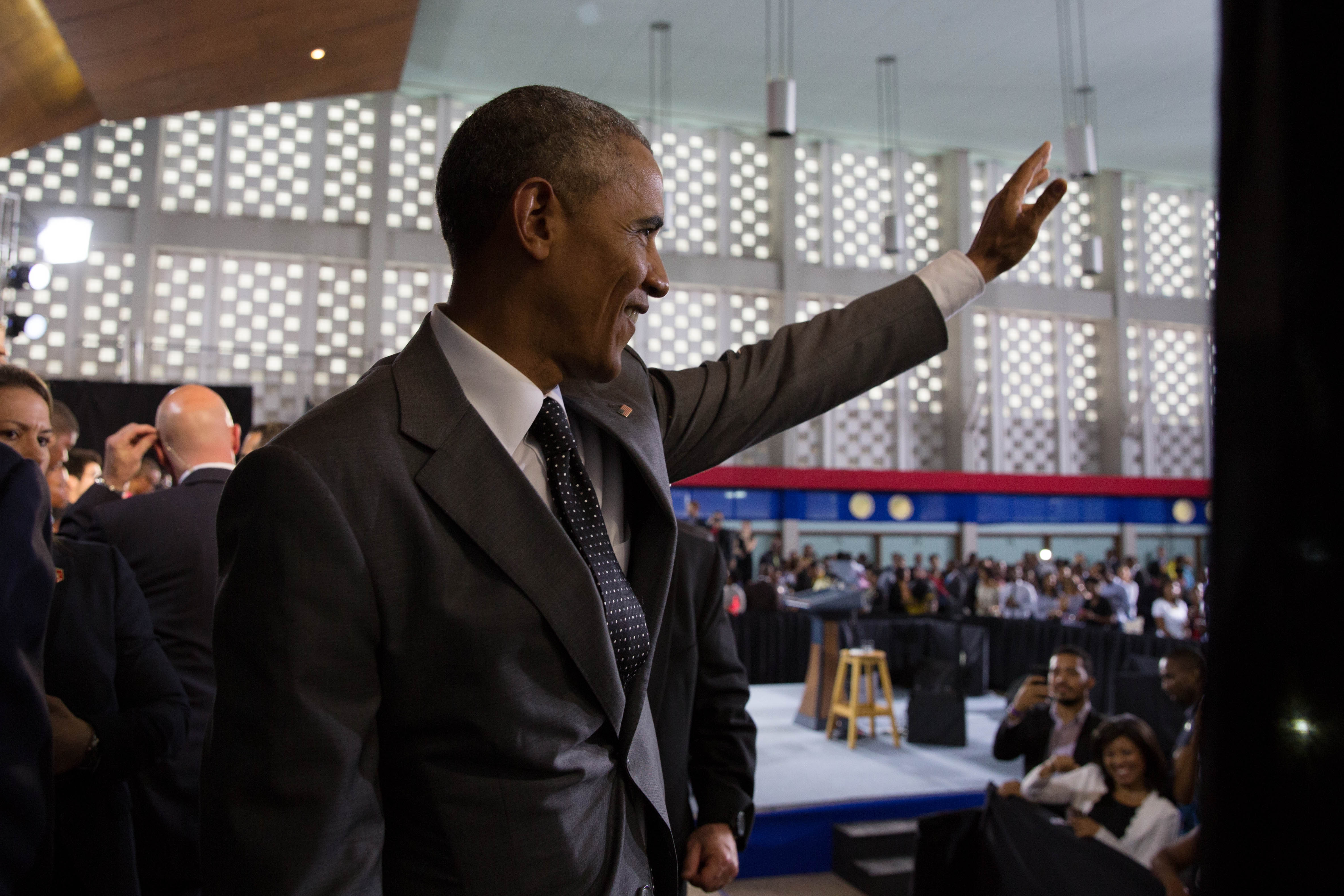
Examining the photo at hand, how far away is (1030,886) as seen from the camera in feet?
10.8

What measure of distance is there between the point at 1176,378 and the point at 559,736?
64.6 ft

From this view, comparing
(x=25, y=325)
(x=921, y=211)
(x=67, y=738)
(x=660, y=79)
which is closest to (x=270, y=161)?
(x=660, y=79)

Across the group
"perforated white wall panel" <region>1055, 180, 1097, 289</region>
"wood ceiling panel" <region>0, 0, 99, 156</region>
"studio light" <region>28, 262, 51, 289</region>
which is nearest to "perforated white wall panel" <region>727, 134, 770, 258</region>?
"perforated white wall panel" <region>1055, 180, 1097, 289</region>

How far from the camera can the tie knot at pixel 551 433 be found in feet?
3.57

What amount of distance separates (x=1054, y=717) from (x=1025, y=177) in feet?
13.3

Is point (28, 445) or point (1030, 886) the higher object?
point (28, 445)

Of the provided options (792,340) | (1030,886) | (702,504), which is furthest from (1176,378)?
(792,340)

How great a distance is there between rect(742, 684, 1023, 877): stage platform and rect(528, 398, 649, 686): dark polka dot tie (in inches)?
158

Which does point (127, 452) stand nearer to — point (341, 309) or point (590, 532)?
point (590, 532)

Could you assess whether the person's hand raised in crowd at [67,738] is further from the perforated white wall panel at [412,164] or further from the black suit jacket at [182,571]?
the perforated white wall panel at [412,164]

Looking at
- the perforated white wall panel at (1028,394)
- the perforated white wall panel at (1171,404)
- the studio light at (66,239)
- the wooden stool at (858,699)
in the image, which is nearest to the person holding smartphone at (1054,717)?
the wooden stool at (858,699)

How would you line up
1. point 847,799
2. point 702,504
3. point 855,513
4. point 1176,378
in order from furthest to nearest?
point 1176,378, point 855,513, point 702,504, point 847,799

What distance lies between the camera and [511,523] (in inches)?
37.7

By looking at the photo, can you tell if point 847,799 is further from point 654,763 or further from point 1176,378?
point 1176,378
